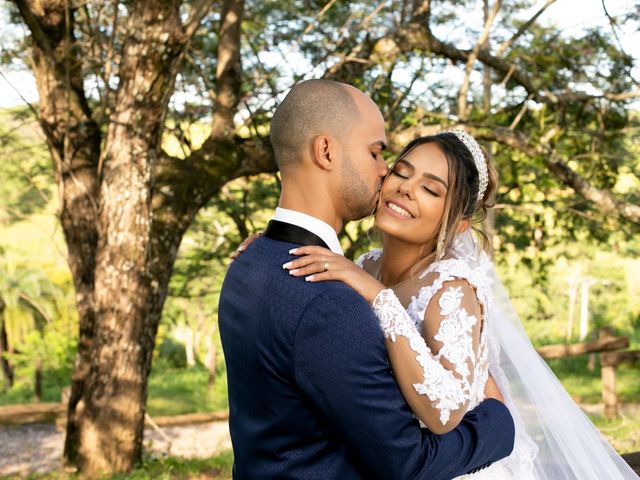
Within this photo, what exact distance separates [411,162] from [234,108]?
565 centimetres

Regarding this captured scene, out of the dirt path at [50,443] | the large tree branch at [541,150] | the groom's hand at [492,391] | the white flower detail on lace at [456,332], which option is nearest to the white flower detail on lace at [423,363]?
the white flower detail on lace at [456,332]

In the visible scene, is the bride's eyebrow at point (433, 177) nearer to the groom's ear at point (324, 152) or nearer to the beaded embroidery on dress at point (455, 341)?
the beaded embroidery on dress at point (455, 341)

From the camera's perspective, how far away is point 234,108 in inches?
326

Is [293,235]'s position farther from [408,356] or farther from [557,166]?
[557,166]

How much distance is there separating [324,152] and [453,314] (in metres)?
0.71

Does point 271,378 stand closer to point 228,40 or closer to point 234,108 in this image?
point 234,108

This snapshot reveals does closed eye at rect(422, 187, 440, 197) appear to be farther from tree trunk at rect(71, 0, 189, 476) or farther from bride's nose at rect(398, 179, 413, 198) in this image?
tree trunk at rect(71, 0, 189, 476)

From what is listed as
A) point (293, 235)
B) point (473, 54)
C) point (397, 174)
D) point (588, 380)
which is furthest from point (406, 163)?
point (588, 380)

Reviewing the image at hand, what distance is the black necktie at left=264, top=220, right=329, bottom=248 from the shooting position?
7.18 ft

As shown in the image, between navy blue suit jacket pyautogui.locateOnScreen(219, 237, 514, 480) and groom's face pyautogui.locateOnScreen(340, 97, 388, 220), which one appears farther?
groom's face pyautogui.locateOnScreen(340, 97, 388, 220)

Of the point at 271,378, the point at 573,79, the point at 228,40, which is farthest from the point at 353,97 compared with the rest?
the point at 573,79

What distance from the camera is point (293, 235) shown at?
86.7 inches

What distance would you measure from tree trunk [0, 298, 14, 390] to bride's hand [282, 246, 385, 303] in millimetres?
21993

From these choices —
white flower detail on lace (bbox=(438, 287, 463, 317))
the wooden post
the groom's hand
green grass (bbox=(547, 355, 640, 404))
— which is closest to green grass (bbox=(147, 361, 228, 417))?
green grass (bbox=(547, 355, 640, 404))
